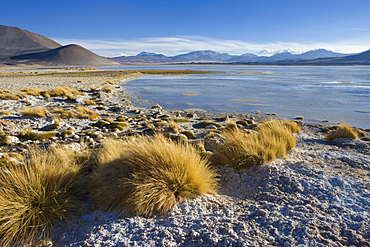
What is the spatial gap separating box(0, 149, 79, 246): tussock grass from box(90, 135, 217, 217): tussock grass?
385mm

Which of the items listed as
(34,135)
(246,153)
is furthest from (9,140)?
(246,153)

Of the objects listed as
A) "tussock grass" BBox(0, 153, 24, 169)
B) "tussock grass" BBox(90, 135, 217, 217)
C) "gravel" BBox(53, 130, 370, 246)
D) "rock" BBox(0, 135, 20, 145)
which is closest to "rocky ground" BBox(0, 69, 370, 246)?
"gravel" BBox(53, 130, 370, 246)

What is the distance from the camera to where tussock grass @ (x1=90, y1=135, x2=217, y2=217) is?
333 centimetres

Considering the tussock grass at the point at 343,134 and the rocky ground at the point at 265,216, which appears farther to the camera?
the tussock grass at the point at 343,134

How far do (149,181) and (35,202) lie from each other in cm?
144

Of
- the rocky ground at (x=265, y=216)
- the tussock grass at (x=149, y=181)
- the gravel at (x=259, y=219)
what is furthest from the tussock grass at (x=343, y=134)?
the tussock grass at (x=149, y=181)

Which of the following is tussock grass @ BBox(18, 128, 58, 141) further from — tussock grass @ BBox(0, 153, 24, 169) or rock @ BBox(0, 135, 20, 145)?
tussock grass @ BBox(0, 153, 24, 169)

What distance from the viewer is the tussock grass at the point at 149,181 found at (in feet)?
10.9

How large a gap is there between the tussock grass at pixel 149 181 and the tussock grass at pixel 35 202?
0.38 meters

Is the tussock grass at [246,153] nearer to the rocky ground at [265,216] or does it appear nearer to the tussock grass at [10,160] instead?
the rocky ground at [265,216]

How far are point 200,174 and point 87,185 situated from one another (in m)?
1.73

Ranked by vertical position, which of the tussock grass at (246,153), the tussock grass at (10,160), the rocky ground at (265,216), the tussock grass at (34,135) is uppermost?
the tussock grass at (246,153)

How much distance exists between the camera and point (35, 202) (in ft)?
10.9

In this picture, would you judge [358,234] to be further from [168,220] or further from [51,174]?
[51,174]
